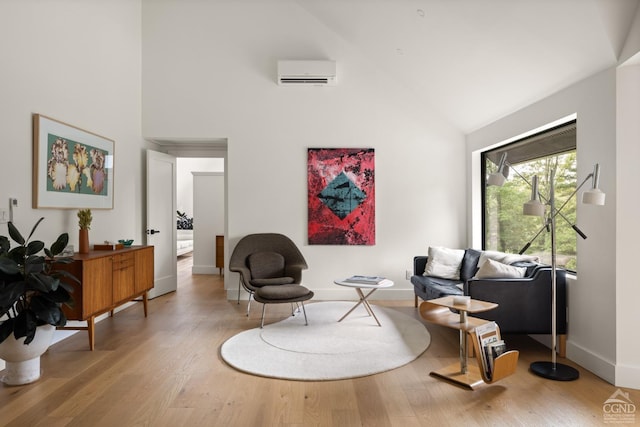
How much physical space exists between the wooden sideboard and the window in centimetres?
367

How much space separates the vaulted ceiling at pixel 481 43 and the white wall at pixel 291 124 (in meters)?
0.40

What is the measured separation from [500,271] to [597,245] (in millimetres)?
830

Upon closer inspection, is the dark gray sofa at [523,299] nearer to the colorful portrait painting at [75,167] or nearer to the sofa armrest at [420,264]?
the sofa armrest at [420,264]

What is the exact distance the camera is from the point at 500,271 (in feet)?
12.7

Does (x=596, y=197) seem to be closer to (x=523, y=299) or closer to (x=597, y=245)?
(x=597, y=245)

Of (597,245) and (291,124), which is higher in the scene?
(291,124)

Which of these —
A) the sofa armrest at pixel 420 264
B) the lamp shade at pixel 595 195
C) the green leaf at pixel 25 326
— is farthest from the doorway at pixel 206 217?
the lamp shade at pixel 595 195

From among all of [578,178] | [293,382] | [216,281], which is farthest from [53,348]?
[578,178]

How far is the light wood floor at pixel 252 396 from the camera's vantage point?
8.30ft

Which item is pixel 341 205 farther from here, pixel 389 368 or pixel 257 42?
pixel 389 368

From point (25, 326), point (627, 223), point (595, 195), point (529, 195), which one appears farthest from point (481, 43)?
point (25, 326)

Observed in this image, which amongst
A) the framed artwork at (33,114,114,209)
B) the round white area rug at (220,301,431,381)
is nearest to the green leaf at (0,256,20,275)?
the framed artwork at (33,114,114,209)

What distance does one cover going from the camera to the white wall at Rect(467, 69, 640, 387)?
3066 millimetres

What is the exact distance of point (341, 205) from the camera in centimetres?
599
